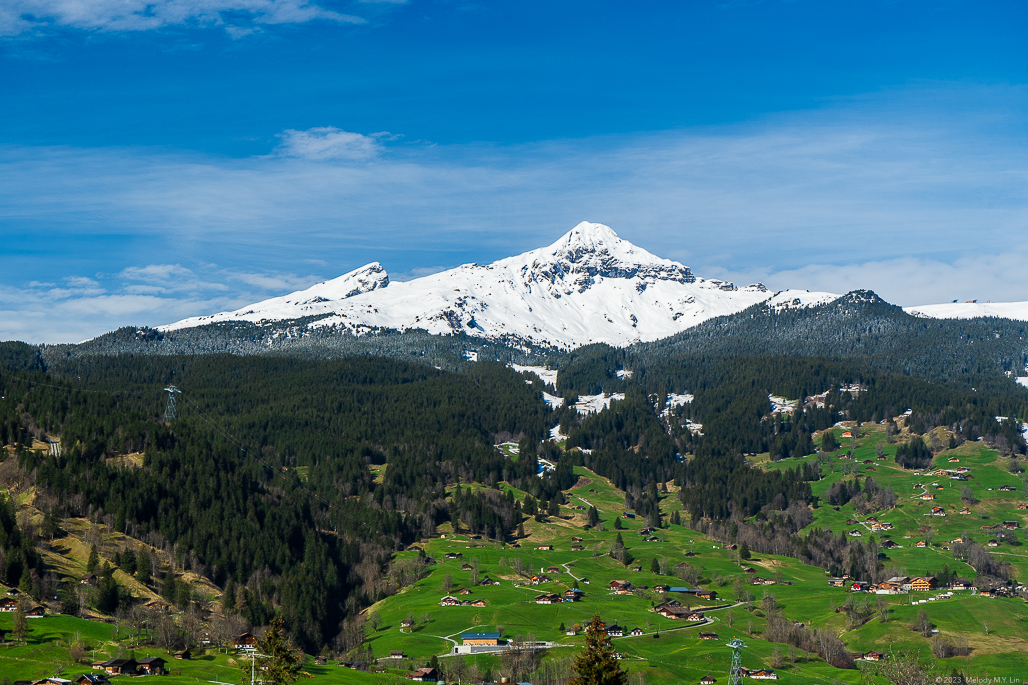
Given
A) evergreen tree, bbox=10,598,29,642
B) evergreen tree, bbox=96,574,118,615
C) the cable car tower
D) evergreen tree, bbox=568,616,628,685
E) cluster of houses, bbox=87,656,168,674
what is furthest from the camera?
evergreen tree, bbox=96,574,118,615

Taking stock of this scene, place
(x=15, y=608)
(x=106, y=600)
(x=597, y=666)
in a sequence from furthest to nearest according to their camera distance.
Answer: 1. (x=106, y=600)
2. (x=15, y=608)
3. (x=597, y=666)

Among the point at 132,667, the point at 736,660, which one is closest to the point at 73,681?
the point at 132,667

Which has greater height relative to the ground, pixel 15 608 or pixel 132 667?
pixel 15 608

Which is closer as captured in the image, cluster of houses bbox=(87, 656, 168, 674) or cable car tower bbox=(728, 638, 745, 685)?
cable car tower bbox=(728, 638, 745, 685)

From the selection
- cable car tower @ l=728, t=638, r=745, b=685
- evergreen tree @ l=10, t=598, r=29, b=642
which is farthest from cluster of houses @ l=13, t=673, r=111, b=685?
cable car tower @ l=728, t=638, r=745, b=685

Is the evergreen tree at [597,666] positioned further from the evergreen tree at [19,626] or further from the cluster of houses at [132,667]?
the evergreen tree at [19,626]

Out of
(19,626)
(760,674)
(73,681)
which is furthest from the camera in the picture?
(760,674)

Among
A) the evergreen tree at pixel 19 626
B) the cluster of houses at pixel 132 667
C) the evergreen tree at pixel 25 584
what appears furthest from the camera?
the evergreen tree at pixel 25 584

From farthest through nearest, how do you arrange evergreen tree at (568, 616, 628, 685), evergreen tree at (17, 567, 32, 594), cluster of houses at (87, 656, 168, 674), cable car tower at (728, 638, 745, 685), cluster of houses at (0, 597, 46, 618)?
evergreen tree at (17, 567, 32, 594)
cluster of houses at (0, 597, 46, 618)
cluster of houses at (87, 656, 168, 674)
cable car tower at (728, 638, 745, 685)
evergreen tree at (568, 616, 628, 685)

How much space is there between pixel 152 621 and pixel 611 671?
123 m

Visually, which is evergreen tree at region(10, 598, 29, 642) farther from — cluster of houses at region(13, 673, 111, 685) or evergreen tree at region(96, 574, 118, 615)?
evergreen tree at region(96, 574, 118, 615)

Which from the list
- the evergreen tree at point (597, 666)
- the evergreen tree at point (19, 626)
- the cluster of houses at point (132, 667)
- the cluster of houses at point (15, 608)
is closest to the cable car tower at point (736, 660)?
the evergreen tree at point (597, 666)

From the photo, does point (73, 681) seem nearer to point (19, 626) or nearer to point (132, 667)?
point (132, 667)

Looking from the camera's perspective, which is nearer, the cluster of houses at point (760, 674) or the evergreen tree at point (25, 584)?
the cluster of houses at point (760, 674)
